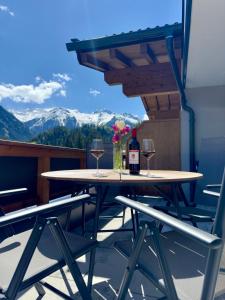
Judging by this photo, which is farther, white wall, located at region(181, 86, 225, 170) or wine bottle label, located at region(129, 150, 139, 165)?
white wall, located at region(181, 86, 225, 170)

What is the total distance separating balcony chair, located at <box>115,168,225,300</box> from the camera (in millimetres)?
627

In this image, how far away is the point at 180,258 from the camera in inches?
44.5

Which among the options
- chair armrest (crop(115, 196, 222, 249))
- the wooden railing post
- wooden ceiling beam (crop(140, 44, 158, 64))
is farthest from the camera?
wooden ceiling beam (crop(140, 44, 158, 64))

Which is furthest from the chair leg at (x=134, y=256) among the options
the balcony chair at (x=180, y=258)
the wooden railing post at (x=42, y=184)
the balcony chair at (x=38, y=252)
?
the wooden railing post at (x=42, y=184)

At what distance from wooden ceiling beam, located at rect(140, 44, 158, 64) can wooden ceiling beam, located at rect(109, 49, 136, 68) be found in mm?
423

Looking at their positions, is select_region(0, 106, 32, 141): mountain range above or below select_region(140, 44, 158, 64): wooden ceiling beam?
above

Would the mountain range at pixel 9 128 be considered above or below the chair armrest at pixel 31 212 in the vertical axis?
above

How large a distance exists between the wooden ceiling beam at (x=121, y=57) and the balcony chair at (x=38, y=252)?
3957 mm

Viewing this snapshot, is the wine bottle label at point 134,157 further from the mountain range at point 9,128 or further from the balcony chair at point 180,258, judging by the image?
the mountain range at point 9,128

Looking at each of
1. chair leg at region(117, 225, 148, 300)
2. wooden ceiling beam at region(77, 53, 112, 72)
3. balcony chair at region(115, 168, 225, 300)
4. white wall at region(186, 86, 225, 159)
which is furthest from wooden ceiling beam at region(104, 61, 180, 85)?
Result: chair leg at region(117, 225, 148, 300)

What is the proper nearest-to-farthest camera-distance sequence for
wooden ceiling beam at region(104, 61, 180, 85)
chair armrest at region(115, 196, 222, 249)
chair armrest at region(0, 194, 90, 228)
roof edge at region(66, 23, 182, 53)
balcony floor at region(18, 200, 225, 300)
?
1. chair armrest at region(115, 196, 222, 249)
2. chair armrest at region(0, 194, 90, 228)
3. balcony floor at region(18, 200, 225, 300)
4. roof edge at region(66, 23, 182, 53)
5. wooden ceiling beam at region(104, 61, 180, 85)

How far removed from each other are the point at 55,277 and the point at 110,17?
11.7 m

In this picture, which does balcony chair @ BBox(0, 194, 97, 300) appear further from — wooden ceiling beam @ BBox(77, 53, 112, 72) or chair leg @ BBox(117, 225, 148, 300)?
wooden ceiling beam @ BBox(77, 53, 112, 72)

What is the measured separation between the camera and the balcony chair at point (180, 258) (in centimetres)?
63
